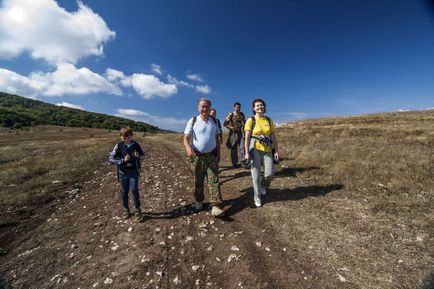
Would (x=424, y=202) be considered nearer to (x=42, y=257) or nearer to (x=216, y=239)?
(x=216, y=239)

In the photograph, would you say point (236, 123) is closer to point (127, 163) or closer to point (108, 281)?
point (127, 163)

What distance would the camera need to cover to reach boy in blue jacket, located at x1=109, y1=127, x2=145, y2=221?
20.4ft

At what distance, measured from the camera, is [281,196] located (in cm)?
747

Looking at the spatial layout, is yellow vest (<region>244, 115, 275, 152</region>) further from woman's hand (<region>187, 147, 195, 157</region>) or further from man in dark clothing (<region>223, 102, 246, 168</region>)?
man in dark clothing (<region>223, 102, 246, 168</region>)

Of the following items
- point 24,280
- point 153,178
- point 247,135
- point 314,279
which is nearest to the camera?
point 314,279

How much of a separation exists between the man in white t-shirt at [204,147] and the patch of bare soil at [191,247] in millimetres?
702

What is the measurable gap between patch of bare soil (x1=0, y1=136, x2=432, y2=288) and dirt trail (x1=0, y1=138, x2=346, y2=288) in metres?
0.02

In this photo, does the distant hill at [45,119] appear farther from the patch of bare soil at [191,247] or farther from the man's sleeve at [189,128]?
the man's sleeve at [189,128]

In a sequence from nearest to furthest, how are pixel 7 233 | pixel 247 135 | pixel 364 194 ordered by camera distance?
pixel 7 233, pixel 247 135, pixel 364 194

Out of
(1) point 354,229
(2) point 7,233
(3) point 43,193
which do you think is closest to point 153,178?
(3) point 43,193

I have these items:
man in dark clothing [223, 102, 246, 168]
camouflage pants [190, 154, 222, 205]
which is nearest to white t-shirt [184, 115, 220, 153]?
camouflage pants [190, 154, 222, 205]

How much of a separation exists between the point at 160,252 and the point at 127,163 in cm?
259

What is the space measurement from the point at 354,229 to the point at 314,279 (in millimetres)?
2110

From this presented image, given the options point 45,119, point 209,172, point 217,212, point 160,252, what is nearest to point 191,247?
point 160,252
